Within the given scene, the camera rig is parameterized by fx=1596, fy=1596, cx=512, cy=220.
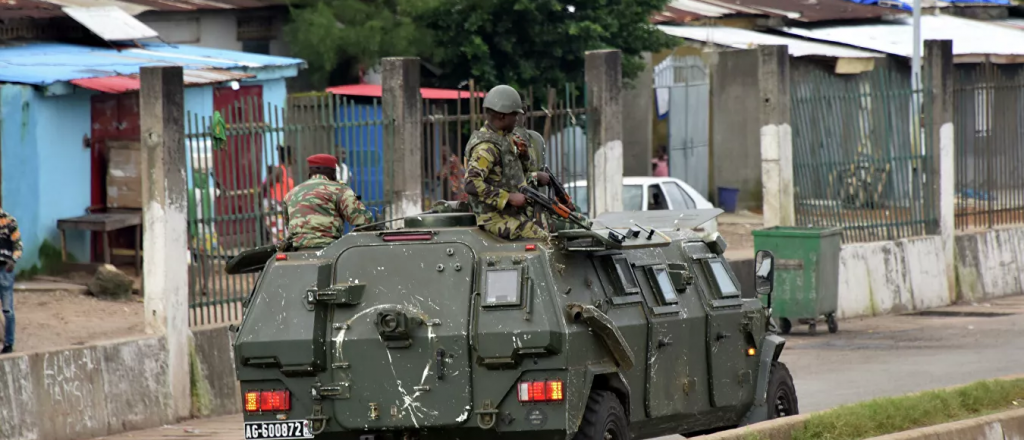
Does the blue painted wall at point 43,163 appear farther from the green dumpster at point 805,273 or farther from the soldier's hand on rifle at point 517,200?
the soldier's hand on rifle at point 517,200

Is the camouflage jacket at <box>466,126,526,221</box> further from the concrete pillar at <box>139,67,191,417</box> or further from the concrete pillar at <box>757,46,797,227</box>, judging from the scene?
the concrete pillar at <box>757,46,797,227</box>

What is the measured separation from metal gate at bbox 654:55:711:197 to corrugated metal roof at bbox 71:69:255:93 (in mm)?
9448

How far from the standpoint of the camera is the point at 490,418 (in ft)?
26.7

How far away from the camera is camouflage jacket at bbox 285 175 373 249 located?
9773mm

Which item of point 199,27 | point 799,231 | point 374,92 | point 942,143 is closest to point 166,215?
point 799,231

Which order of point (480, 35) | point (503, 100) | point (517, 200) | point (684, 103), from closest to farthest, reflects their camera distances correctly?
point (517, 200), point (503, 100), point (480, 35), point (684, 103)

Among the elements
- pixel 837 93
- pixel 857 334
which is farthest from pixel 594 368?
pixel 837 93

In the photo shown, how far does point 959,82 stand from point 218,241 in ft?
35.6

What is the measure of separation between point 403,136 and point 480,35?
880 centimetres

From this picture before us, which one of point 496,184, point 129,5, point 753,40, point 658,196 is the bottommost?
point 658,196

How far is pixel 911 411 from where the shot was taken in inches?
396

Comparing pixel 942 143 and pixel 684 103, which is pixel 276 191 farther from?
pixel 684 103

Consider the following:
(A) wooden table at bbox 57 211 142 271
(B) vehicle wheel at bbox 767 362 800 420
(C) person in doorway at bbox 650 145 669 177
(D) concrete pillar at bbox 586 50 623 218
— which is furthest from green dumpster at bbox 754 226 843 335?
(C) person in doorway at bbox 650 145 669 177

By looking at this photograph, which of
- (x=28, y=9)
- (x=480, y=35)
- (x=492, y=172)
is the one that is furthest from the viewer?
(x=480, y=35)
